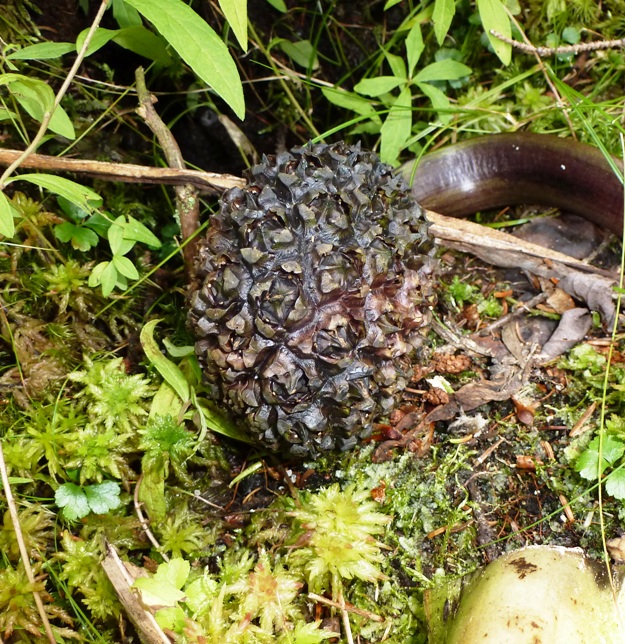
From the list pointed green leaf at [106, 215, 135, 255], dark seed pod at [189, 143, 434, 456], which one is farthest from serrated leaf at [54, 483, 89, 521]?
pointed green leaf at [106, 215, 135, 255]

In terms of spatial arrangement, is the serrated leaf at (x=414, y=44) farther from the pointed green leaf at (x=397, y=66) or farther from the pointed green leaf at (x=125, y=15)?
the pointed green leaf at (x=125, y=15)

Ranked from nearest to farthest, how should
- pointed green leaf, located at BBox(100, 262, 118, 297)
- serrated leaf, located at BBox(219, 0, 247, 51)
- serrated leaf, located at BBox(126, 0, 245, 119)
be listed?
serrated leaf, located at BBox(219, 0, 247, 51)
serrated leaf, located at BBox(126, 0, 245, 119)
pointed green leaf, located at BBox(100, 262, 118, 297)

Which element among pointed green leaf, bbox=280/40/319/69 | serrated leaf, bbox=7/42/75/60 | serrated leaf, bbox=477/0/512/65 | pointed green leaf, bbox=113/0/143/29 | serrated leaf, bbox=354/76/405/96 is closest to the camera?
serrated leaf, bbox=7/42/75/60

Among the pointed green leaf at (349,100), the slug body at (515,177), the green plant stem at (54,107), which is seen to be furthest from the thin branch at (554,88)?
the green plant stem at (54,107)

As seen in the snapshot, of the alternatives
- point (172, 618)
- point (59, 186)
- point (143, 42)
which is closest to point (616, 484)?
point (172, 618)

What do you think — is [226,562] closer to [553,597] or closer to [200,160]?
[553,597]

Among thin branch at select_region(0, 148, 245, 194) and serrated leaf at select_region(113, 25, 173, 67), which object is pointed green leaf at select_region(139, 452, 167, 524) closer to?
thin branch at select_region(0, 148, 245, 194)
